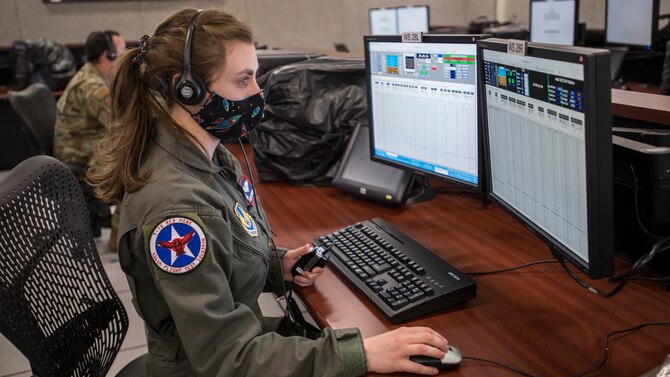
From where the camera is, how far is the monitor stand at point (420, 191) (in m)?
1.79

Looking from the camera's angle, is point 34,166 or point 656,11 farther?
point 656,11

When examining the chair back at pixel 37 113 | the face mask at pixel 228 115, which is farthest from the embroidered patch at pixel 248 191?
the chair back at pixel 37 113

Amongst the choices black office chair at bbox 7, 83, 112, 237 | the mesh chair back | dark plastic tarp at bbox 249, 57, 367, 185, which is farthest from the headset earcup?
black office chair at bbox 7, 83, 112, 237

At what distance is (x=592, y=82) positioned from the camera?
0.84 m

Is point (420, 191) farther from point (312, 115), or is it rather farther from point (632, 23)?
point (632, 23)

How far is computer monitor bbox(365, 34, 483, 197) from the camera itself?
4.67ft

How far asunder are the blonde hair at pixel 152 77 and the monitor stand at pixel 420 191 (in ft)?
2.58

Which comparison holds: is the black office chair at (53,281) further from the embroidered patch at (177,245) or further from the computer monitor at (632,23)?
the computer monitor at (632,23)

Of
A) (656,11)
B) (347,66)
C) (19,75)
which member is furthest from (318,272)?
(19,75)

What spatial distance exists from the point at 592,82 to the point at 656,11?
3.63 metres

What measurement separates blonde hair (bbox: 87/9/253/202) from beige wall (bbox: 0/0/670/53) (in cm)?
489

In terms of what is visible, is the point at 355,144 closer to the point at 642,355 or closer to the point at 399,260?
the point at 399,260

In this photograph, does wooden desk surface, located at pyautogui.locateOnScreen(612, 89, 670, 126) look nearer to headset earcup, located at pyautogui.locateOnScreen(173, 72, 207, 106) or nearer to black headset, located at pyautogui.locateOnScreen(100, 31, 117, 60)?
headset earcup, located at pyautogui.locateOnScreen(173, 72, 207, 106)

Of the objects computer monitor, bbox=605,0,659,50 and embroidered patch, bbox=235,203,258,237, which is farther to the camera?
computer monitor, bbox=605,0,659,50
